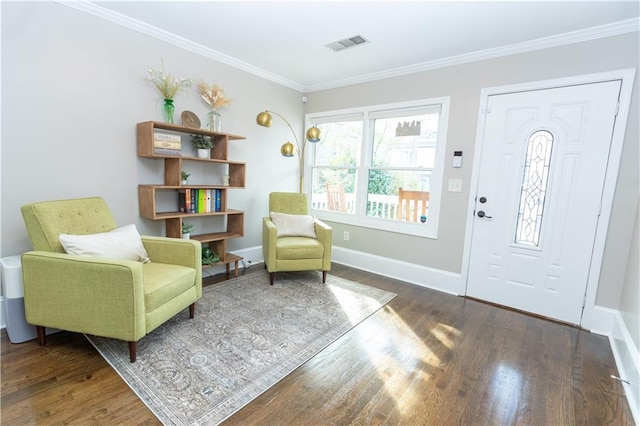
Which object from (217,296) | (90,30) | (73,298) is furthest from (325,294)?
(90,30)

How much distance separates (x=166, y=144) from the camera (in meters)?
2.71

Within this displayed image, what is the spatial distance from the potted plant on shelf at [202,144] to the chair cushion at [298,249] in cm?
118

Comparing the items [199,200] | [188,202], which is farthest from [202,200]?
[188,202]

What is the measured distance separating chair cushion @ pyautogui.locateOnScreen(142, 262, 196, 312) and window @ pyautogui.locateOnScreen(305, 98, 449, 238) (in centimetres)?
229

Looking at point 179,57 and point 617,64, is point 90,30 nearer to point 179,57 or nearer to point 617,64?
point 179,57

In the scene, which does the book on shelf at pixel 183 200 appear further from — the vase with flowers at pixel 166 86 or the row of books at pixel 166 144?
the vase with flowers at pixel 166 86

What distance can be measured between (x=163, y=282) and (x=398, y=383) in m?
1.61

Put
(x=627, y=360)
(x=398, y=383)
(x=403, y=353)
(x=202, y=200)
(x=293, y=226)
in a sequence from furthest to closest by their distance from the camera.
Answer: (x=293, y=226), (x=202, y=200), (x=403, y=353), (x=627, y=360), (x=398, y=383)

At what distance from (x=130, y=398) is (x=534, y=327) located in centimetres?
294

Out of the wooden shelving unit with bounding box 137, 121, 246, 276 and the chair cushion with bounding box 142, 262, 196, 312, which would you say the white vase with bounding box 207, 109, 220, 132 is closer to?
the wooden shelving unit with bounding box 137, 121, 246, 276

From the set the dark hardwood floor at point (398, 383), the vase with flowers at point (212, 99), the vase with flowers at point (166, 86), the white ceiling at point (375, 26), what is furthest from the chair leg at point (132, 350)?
the white ceiling at point (375, 26)

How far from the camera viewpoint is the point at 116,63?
2.53 metres

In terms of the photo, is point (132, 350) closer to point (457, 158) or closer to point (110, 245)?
point (110, 245)

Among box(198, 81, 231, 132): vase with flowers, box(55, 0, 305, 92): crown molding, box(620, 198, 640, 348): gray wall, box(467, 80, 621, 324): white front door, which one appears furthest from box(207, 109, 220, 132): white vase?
box(620, 198, 640, 348): gray wall
